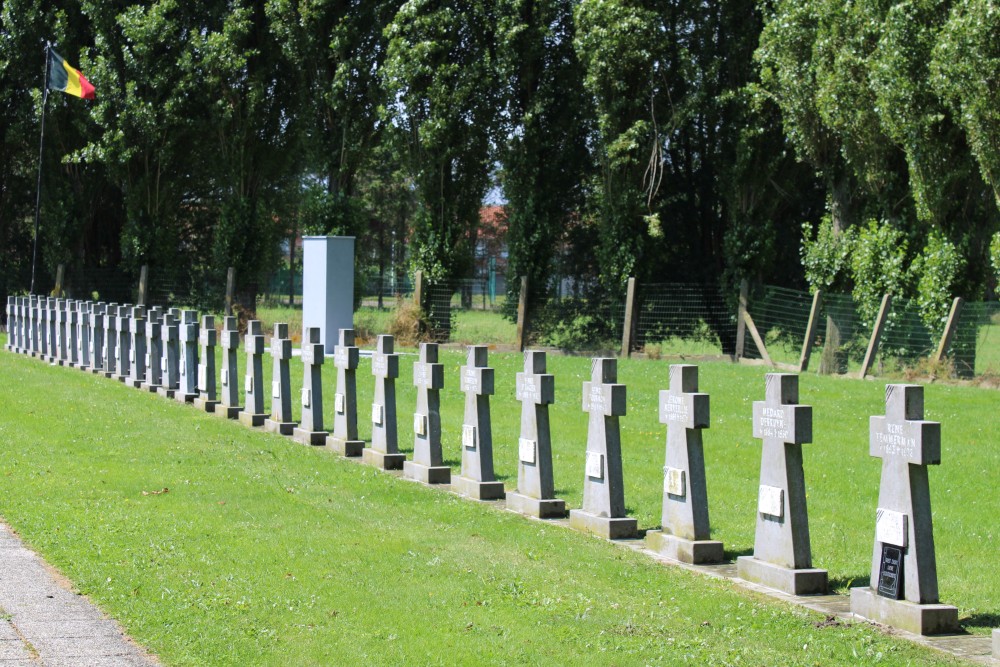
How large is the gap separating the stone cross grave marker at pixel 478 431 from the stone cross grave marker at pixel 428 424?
567mm

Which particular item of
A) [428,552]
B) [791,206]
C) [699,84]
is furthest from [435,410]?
[791,206]

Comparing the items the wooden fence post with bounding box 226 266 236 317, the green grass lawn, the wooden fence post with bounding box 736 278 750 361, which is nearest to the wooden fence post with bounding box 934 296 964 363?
the wooden fence post with bounding box 736 278 750 361

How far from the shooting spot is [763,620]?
274 inches

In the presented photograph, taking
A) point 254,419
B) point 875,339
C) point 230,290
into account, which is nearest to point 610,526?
point 254,419

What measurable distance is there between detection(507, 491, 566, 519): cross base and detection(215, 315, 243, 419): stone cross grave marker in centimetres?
686

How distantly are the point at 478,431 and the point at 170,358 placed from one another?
9.11 meters

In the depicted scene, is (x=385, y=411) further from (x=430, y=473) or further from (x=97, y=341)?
(x=97, y=341)

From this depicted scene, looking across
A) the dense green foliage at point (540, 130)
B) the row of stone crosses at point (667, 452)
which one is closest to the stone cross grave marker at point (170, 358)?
the row of stone crosses at point (667, 452)

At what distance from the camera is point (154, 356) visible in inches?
768

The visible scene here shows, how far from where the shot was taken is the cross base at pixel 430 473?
11523mm

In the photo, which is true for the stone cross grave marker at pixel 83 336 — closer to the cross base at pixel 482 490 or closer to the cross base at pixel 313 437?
the cross base at pixel 313 437

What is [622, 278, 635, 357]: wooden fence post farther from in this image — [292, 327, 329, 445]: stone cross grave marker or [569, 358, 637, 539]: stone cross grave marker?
[569, 358, 637, 539]: stone cross grave marker

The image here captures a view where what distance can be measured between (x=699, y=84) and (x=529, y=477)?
66.2 ft

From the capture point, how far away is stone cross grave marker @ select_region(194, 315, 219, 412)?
17.2 metres
